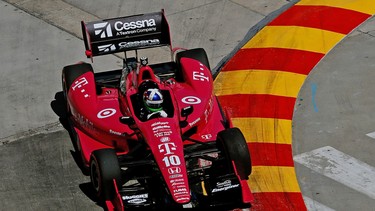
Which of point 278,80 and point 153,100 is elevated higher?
point 153,100

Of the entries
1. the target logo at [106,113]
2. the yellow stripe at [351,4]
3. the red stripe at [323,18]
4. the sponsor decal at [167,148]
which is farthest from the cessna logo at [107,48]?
the yellow stripe at [351,4]

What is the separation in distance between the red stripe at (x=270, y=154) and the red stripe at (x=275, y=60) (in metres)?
1.84

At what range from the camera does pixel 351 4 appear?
564 inches

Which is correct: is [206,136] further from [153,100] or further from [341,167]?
[341,167]

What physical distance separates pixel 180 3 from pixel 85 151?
4.80m

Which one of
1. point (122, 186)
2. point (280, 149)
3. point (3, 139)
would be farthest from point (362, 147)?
point (3, 139)

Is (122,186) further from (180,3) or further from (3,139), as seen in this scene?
(180,3)

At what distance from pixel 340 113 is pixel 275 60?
1.49 meters

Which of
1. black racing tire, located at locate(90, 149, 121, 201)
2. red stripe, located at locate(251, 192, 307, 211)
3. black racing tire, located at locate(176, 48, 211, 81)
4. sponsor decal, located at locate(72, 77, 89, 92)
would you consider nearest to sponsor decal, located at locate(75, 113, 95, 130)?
sponsor decal, located at locate(72, 77, 89, 92)

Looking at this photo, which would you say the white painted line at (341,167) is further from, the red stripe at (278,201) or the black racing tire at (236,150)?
the black racing tire at (236,150)

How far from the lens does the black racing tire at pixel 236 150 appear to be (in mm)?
10266

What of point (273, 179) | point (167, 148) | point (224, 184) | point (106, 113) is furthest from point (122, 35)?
point (224, 184)

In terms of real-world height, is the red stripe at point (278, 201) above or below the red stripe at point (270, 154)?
below

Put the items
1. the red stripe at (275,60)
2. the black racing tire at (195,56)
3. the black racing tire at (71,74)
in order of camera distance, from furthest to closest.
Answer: the red stripe at (275,60)
the black racing tire at (195,56)
the black racing tire at (71,74)
